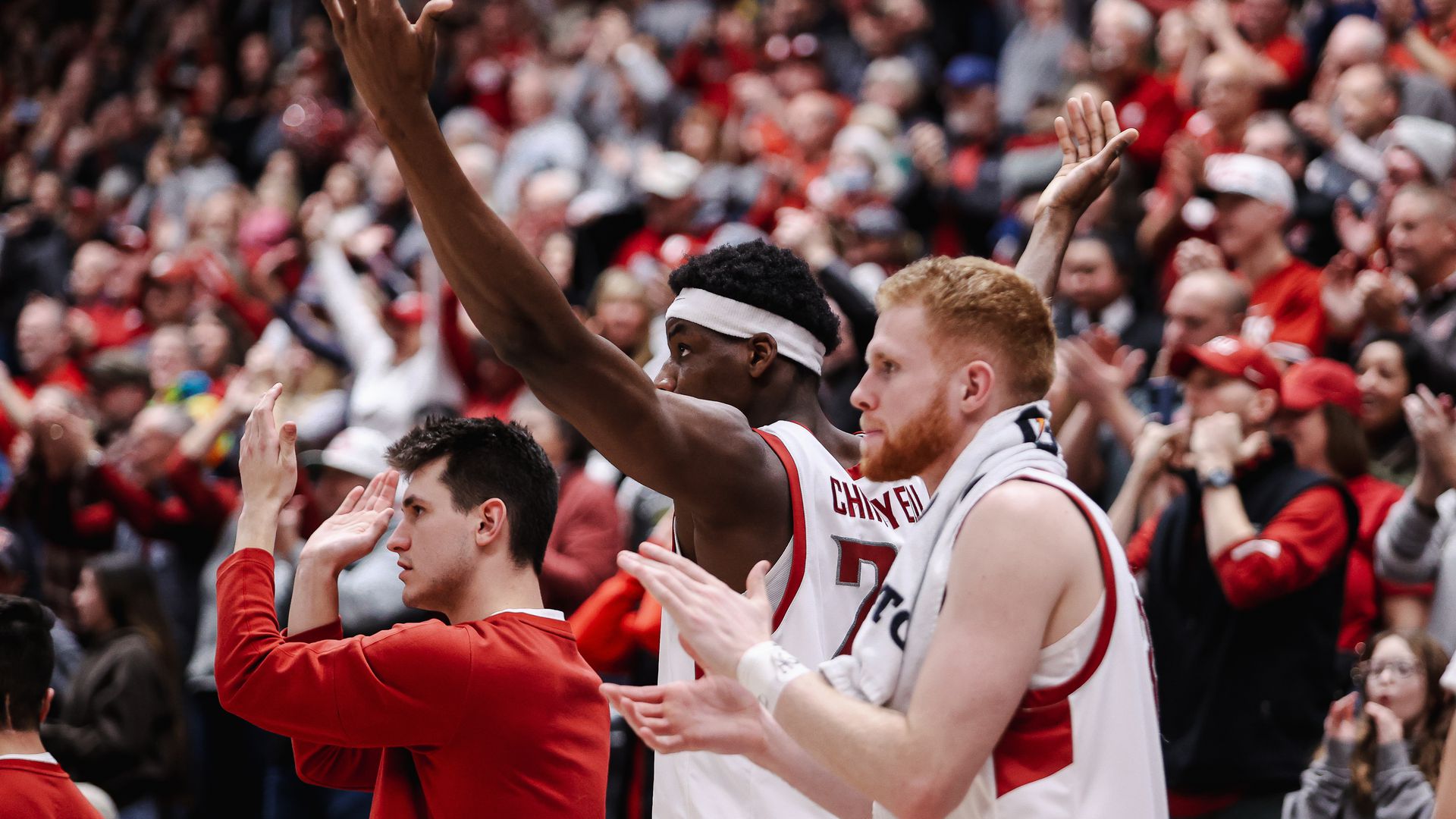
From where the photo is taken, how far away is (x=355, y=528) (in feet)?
12.1

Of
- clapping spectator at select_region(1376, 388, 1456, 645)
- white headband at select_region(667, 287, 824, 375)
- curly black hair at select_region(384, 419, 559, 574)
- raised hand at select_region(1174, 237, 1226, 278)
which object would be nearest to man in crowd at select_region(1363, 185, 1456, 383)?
raised hand at select_region(1174, 237, 1226, 278)

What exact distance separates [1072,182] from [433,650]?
201 cm

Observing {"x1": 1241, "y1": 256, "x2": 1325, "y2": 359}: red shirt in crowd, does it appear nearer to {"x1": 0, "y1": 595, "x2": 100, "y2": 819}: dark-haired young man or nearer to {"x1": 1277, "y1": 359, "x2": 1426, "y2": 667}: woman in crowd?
{"x1": 1277, "y1": 359, "x2": 1426, "y2": 667}: woman in crowd

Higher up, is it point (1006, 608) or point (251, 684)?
point (1006, 608)

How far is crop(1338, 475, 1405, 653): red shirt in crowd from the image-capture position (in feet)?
19.2

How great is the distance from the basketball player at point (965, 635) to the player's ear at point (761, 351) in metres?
1.06

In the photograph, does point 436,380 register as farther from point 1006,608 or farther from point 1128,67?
point 1006,608

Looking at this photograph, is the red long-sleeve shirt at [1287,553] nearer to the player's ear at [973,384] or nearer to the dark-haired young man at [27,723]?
the player's ear at [973,384]

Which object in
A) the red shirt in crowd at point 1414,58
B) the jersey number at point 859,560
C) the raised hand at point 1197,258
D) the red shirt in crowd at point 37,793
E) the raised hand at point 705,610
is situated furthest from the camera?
the red shirt in crowd at point 1414,58

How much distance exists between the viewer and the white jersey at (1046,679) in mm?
2570

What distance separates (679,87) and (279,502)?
31.6ft

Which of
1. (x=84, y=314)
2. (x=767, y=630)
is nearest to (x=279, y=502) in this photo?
(x=767, y=630)

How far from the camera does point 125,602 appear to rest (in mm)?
7480

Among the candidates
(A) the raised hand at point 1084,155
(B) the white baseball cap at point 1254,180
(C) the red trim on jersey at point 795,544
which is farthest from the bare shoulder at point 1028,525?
(B) the white baseball cap at point 1254,180
